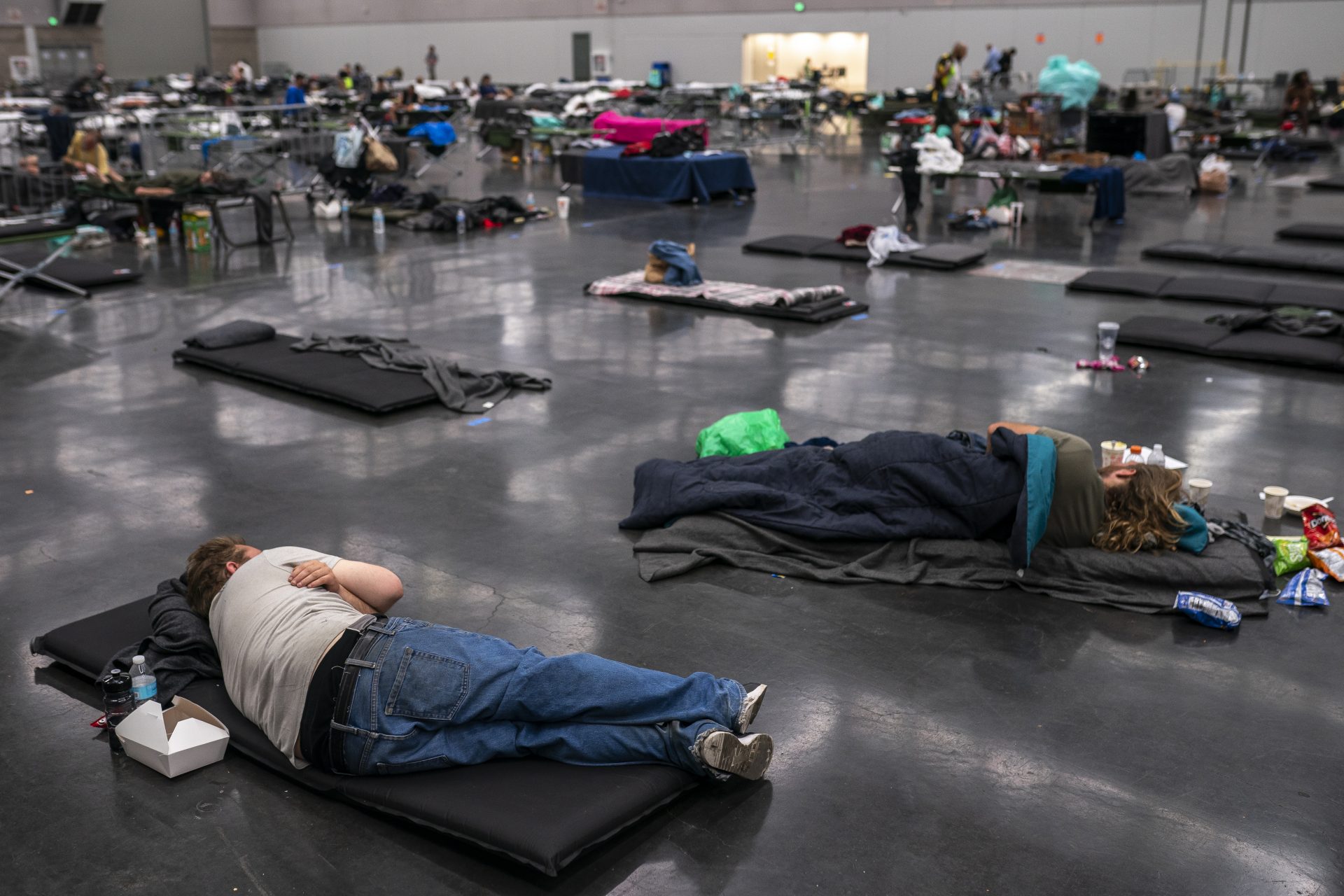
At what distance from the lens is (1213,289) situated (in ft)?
33.8

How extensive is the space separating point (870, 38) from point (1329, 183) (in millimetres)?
18398

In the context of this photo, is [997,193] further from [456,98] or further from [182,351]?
[456,98]

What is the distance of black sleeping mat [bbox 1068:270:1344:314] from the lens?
32.2 ft

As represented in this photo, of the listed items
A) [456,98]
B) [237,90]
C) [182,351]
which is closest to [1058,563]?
[182,351]

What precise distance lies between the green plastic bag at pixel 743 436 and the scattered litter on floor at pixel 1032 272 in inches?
239

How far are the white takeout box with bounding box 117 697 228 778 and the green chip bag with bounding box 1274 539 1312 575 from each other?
14.0ft

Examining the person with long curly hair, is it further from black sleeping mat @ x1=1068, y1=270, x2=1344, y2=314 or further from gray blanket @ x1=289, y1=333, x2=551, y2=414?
black sleeping mat @ x1=1068, y1=270, x2=1344, y2=314

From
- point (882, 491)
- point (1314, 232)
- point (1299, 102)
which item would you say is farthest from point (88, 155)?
point (1299, 102)

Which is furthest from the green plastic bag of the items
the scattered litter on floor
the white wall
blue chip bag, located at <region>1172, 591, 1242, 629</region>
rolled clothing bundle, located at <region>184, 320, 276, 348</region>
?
the white wall

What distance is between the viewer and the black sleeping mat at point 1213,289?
983cm

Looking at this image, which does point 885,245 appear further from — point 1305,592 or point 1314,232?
point 1305,592

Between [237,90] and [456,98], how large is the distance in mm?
8389

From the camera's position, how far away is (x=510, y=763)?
3.47 metres

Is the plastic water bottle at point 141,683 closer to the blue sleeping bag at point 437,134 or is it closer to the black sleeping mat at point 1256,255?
the black sleeping mat at point 1256,255
